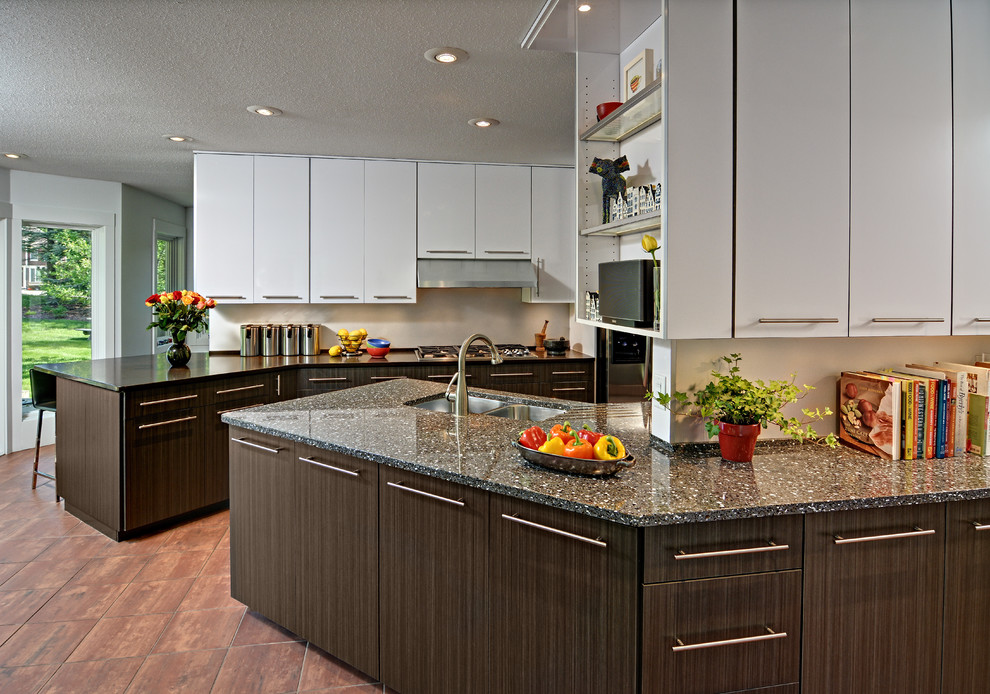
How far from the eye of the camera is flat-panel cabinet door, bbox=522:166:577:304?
17.1ft

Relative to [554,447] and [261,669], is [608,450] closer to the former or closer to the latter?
[554,447]

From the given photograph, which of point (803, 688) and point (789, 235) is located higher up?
point (789, 235)

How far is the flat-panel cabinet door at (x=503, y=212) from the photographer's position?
16.8 ft

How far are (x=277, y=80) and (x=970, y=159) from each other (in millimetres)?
2944

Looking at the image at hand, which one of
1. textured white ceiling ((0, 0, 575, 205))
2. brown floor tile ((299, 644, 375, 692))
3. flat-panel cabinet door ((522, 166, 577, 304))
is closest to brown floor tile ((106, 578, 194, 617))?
brown floor tile ((299, 644, 375, 692))

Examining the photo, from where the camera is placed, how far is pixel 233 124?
3949 mm

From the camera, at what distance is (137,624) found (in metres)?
2.57

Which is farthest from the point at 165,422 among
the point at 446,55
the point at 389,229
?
the point at 446,55

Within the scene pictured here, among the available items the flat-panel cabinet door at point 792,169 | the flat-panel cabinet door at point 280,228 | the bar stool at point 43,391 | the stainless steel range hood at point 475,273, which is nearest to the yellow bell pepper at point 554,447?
the flat-panel cabinet door at point 792,169

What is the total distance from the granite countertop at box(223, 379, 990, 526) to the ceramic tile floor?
0.85 m

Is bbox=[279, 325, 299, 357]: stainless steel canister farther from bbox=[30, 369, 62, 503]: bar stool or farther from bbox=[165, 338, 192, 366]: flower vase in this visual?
bbox=[30, 369, 62, 503]: bar stool

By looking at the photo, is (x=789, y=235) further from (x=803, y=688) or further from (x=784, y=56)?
(x=803, y=688)

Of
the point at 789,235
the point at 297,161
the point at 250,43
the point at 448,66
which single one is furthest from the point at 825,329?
the point at 297,161

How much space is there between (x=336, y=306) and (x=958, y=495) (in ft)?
14.8
